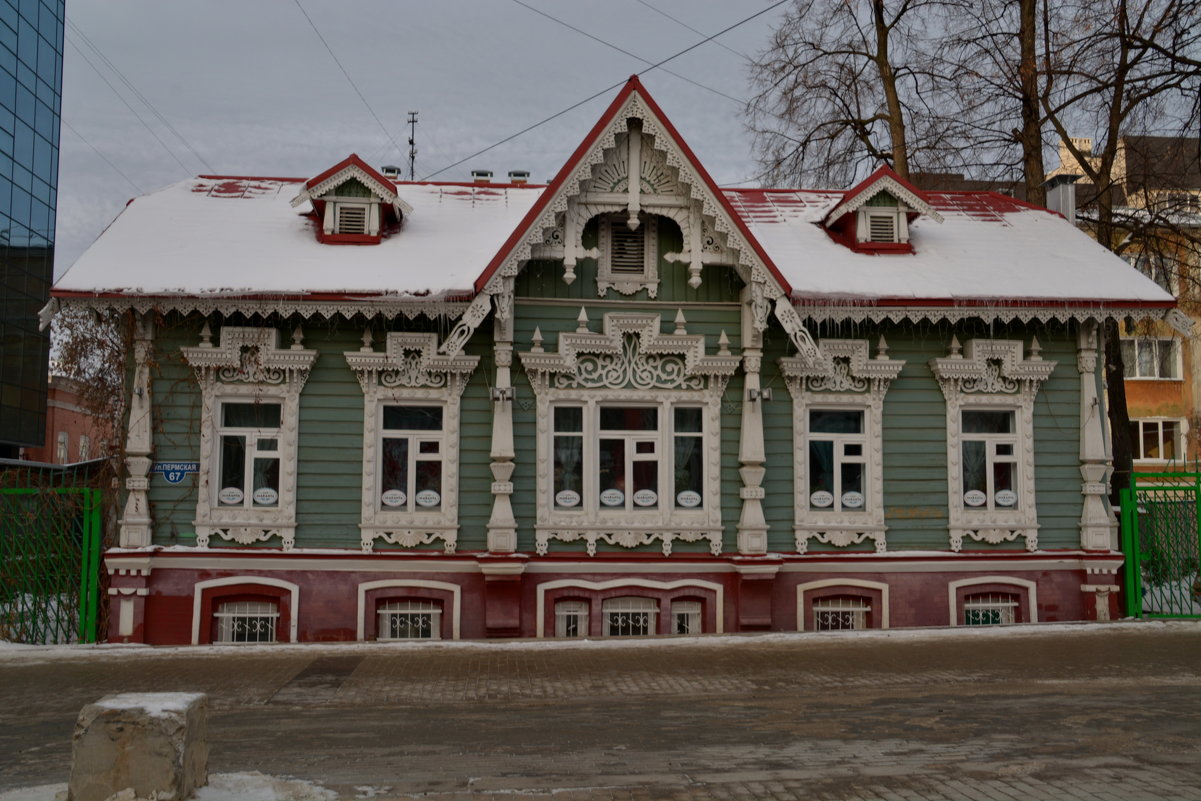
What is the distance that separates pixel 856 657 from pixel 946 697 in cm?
229

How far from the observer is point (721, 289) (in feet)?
49.0

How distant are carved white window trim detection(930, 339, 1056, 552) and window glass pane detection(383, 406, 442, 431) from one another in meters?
7.30

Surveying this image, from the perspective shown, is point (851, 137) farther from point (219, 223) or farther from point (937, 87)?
point (219, 223)

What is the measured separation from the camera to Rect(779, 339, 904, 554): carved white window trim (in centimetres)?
1480

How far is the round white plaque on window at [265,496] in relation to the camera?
14109mm

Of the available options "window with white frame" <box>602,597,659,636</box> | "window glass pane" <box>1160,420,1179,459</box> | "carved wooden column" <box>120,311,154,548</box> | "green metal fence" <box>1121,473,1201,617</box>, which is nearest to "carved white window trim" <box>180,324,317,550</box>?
"carved wooden column" <box>120,311,154,548</box>

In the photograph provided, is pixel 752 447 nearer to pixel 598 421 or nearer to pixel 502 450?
pixel 598 421

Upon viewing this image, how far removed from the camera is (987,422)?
15453 millimetres

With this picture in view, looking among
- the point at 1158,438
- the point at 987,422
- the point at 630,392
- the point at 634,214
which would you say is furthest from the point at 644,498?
the point at 1158,438

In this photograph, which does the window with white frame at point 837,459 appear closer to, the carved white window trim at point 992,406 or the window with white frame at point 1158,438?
the carved white window trim at point 992,406

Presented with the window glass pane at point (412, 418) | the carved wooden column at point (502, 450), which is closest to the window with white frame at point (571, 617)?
the carved wooden column at point (502, 450)

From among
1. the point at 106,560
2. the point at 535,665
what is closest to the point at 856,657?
the point at 535,665

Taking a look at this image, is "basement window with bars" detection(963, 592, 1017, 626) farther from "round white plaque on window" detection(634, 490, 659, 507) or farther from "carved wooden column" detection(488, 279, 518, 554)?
"carved wooden column" detection(488, 279, 518, 554)

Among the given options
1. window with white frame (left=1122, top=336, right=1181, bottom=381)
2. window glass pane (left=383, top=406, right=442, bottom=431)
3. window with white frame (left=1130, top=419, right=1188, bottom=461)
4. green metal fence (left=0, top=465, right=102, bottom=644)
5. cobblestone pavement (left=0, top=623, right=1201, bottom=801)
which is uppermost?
window with white frame (left=1122, top=336, right=1181, bottom=381)
